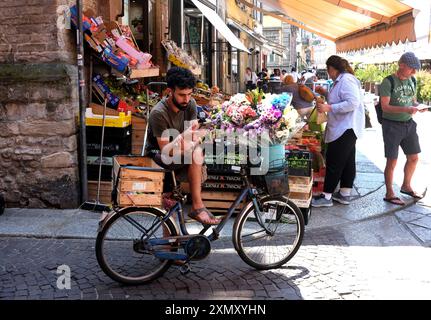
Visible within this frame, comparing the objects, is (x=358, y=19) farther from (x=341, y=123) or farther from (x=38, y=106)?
(x=38, y=106)

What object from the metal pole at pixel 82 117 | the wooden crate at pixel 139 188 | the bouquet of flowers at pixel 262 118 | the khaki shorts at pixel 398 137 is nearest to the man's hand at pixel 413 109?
the khaki shorts at pixel 398 137

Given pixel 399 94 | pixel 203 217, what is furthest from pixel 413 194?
pixel 203 217

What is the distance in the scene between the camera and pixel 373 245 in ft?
15.7

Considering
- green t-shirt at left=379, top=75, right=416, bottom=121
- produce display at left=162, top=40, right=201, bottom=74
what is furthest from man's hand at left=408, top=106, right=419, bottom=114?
produce display at left=162, top=40, right=201, bottom=74

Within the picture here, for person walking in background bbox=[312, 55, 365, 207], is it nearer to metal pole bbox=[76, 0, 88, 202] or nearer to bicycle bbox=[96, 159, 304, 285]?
bicycle bbox=[96, 159, 304, 285]

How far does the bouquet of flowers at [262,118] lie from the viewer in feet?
15.1

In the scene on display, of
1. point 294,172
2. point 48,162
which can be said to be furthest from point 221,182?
point 48,162

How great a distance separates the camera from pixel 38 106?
5863 millimetres

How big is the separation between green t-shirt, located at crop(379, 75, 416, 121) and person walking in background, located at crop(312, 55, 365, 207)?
357 mm

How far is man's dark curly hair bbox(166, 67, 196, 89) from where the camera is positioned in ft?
12.0

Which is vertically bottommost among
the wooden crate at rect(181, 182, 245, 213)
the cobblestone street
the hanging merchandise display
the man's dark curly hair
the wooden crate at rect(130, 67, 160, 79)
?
the cobblestone street

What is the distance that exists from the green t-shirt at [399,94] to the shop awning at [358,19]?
84cm

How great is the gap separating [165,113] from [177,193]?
0.64m
